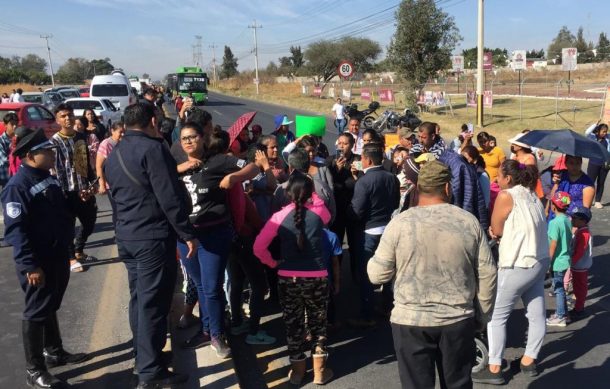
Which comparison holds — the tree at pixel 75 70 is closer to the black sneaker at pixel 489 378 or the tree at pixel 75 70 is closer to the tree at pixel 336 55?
the tree at pixel 336 55

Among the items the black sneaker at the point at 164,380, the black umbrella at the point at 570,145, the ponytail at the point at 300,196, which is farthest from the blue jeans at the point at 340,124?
the black sneaker at the point at 164,380

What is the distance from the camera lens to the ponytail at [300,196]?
3.64m

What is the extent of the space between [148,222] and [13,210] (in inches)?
39.2

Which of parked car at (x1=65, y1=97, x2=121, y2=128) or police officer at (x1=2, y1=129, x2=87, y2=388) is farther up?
parked car at (x1=65, y1=97, x2=121, y2=128)

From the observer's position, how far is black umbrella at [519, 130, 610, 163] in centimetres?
513

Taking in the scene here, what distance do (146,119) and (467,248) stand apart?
221cm

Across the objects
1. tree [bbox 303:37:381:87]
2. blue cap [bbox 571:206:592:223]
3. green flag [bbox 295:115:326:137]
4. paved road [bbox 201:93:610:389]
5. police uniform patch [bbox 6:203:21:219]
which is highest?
tree [bbox 303:37:381:87]

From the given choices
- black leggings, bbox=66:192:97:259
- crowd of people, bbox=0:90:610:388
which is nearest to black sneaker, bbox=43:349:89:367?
crowd of people, bbox=0:90:610:388

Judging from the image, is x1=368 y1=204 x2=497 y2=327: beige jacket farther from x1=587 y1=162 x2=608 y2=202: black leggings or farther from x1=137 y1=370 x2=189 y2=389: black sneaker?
x1=587 y1=162 x2=608 y2=202: black leggings

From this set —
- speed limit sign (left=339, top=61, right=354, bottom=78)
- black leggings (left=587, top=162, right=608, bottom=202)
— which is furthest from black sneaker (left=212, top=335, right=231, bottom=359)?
speed limit sign (left=339, top=61, right=354, bottom=78)

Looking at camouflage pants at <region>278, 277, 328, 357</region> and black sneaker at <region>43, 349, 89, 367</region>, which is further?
black sneaker at <region>43, 349, 89, 367</region>

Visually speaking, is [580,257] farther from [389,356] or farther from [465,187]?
[389,356]

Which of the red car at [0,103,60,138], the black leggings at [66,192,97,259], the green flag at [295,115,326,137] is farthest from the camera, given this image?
the red car at [0,103,60,138]

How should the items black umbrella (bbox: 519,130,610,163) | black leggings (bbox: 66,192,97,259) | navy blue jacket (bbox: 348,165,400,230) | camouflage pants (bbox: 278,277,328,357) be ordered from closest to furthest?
1. camouflage pants (bbox: 278,277,328,357)
2. navy blue jacket (bbox: 348,165,400,230)
3. black umbrella (bbox: 519,130,610,163)
4. black leggings (bbox: 66,192,97,259)
